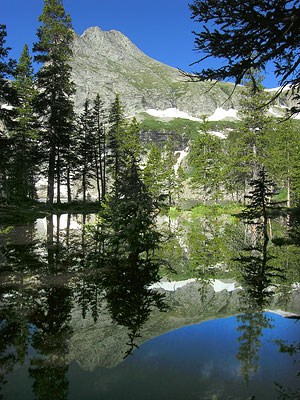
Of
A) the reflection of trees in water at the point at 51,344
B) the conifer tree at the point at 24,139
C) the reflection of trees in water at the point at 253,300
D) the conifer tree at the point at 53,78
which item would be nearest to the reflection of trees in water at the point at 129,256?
the reflection of trees in water at the point at 51,344

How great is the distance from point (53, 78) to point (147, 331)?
28890 mm

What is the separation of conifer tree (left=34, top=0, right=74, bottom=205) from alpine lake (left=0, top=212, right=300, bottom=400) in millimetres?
21447

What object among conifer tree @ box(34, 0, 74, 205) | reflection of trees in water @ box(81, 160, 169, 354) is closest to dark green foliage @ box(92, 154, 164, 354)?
reflection of trees in water @ box(81, 160, 169, 354)

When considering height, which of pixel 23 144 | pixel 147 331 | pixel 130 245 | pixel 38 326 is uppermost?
pixel 23 144

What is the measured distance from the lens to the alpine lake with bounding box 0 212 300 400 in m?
4.14

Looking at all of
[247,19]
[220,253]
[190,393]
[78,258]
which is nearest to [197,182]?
[220,253]

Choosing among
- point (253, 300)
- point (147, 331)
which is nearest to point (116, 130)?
point (253, 300)

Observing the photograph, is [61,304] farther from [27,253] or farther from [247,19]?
[247,19]

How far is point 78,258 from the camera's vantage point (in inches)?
455

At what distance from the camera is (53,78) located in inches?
1183

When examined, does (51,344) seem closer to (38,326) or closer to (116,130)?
(38,326)

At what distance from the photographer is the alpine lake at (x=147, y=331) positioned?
13.6 ft

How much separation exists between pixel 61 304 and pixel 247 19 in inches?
284

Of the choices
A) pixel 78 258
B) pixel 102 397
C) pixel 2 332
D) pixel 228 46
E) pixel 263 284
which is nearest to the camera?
pixel 102 397
